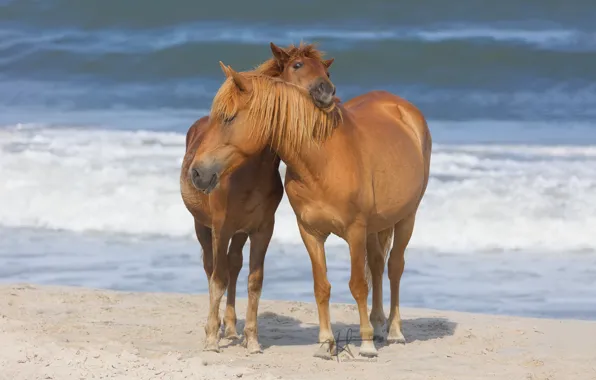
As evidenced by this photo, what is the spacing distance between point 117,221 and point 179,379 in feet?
18.1

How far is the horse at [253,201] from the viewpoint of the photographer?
6012 millimetres

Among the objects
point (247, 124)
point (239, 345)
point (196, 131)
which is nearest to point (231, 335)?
point (239, 345)

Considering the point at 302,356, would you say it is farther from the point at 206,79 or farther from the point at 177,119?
the point at 206,79

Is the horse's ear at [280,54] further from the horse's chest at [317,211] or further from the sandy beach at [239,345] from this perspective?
the sandy beach at [239,345]

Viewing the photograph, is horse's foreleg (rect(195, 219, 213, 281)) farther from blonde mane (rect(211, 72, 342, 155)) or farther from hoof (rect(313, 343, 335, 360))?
blonde mane (rect(211, 72, 342, 155))

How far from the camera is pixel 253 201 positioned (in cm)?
605

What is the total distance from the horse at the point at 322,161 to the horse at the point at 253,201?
18cm

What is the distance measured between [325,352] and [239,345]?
602 millimetres

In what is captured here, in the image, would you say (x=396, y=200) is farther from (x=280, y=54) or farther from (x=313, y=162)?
(x=280, y=54)

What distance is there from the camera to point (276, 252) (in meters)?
9.34

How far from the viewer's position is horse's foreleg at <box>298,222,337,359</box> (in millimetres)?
5938

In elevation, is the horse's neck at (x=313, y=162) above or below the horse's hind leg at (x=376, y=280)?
above

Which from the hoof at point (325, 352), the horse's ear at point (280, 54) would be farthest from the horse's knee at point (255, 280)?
the horse's ear at point (280, 54)

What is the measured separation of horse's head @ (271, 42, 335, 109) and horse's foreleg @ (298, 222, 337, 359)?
0.69 metres
